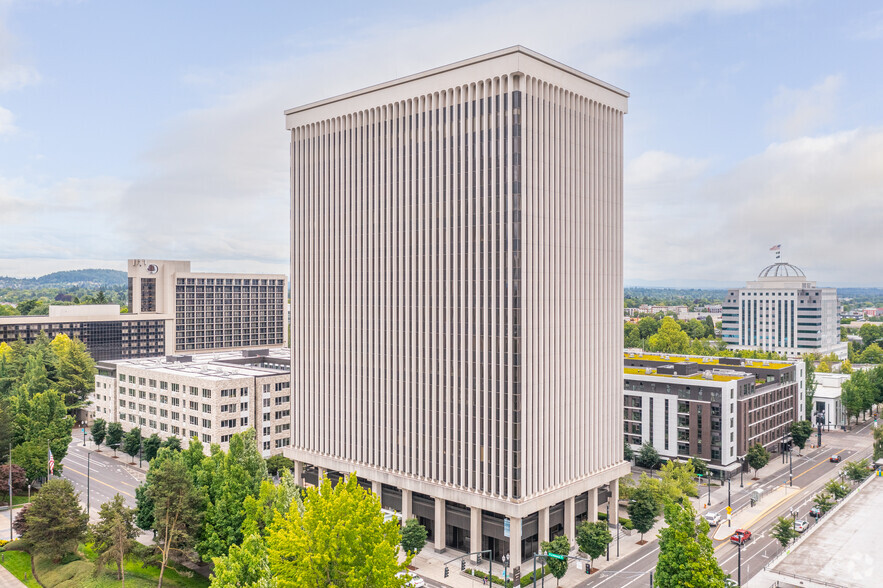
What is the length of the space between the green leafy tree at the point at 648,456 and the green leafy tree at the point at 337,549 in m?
69.9

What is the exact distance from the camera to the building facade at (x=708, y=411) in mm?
107688

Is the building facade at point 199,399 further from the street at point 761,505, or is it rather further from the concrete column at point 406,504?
the street at point 761,505

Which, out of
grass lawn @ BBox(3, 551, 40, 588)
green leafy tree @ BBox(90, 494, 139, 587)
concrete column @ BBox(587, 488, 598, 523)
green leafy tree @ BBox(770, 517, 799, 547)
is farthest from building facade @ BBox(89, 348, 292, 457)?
green leafy tree @ BBox(770, 517, 799, 547)

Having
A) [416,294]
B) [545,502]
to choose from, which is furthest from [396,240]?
[545,502]

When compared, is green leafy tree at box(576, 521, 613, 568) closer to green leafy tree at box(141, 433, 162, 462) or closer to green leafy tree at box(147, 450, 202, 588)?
green leafy tree at box(147, 450, 202, 588)

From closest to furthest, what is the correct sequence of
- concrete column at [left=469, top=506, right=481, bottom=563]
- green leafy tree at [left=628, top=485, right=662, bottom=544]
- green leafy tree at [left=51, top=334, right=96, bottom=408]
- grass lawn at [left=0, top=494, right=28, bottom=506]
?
concrete column at [left=469, top=506, right=481, bottom=563] → green leafy tree at [left=628, top=485, right=662, bottom=544] → grass lawn at [left=0, top=494, right=28, bottom=506] → green leafy tree at [left=51, top=334, right=96, bottom=408]

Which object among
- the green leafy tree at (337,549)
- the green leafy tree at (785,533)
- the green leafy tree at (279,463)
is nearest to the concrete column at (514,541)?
the green leafy tree at (337,549)

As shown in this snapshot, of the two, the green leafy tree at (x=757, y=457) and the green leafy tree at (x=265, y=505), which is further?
the green leafy tree at (x=757, y=457)

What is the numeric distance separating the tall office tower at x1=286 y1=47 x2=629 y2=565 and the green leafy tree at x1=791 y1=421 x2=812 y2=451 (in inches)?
2158

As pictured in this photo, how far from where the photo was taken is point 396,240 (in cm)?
8400

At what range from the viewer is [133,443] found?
118 metres

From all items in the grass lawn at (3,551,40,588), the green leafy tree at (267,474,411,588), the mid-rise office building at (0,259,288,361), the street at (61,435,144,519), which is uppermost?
the mid-rise office building at (0,259,288,361)

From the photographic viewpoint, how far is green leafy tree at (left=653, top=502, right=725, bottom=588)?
178ft

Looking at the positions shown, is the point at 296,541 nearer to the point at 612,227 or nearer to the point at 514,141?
the point at 514,141
